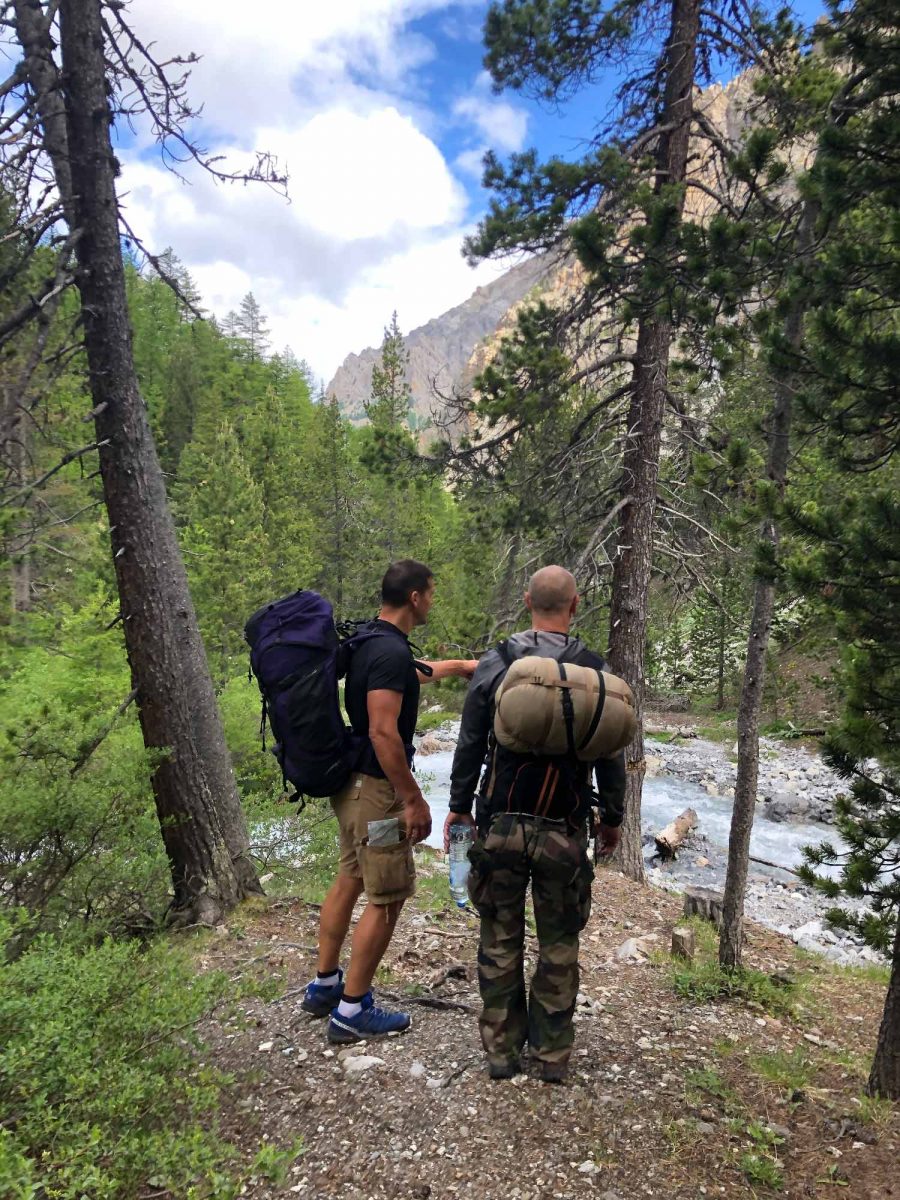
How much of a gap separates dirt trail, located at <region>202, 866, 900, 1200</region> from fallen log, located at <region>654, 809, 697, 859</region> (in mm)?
6771

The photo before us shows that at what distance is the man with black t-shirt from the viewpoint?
317cm

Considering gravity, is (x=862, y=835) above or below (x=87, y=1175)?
above

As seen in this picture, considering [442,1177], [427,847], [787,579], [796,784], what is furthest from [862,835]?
[796,784]

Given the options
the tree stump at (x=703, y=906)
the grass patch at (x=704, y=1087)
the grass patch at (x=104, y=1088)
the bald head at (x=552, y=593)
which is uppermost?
the bald head at (x=552, y=593)

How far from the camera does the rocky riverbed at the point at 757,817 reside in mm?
8570

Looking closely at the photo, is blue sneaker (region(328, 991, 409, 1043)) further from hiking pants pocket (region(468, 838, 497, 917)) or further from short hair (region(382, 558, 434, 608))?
short hair (region(382, 558, 434, 608))

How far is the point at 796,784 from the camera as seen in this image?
1464 cm

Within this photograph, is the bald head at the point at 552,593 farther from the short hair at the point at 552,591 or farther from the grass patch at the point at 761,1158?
the grass patch at the point at 761,1158

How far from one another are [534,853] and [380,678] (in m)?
1.06

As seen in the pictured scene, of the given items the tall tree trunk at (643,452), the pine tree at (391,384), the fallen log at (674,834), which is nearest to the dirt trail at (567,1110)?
the tall tree trunk at (643,452)

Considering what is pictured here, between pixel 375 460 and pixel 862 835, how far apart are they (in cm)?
578

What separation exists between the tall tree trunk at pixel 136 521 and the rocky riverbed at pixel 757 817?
543cm

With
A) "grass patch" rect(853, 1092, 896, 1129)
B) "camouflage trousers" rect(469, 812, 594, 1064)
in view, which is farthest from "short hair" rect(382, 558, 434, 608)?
"grass patch" rect(853, 1092, 896, 1129)

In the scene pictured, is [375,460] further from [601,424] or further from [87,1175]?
[87,1175]
